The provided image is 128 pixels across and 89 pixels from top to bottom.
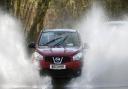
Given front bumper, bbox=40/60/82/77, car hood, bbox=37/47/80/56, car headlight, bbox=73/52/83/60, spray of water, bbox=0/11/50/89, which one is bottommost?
spray of water, bbox=0/11/50/89

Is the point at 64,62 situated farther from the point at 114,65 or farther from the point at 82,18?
the point at 82,18

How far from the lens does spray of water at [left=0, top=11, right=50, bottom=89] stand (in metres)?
21.5

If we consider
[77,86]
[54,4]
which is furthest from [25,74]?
[54,4]

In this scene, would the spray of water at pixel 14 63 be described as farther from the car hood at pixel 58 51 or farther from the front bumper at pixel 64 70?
the car hood at pixel 58 51

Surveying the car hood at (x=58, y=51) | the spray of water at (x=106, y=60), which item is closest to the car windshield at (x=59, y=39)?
the car hood at (x=58, y=51)

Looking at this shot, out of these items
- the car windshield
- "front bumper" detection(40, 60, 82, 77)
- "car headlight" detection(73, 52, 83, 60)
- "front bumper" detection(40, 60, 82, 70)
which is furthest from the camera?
the car windshield

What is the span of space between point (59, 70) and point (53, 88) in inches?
74.2

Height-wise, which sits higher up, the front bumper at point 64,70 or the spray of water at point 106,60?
the front bumper at point 64,70

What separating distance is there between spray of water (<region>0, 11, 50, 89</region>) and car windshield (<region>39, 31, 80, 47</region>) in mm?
1224

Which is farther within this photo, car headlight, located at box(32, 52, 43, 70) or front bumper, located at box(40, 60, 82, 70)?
car headlight, located at box(32, 52, 43, 70)

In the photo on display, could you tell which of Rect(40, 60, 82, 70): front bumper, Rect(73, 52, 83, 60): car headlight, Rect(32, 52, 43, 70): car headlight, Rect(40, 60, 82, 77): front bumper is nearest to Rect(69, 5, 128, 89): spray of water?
Rect(40, 60, 82, 77): front bumper

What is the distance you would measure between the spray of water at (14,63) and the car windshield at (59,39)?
122cm

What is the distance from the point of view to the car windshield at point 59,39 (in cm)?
2291

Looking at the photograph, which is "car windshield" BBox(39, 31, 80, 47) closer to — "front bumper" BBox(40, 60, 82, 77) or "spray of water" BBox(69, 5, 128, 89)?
"spray of water" BBox(69, 5, 128, 89)
